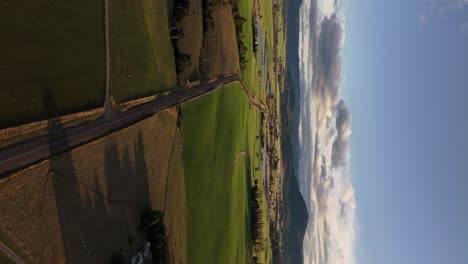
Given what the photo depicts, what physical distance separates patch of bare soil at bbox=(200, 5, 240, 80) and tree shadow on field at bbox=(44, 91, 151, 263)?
5580cm

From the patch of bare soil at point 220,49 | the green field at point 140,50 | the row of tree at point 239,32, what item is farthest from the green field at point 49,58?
the row of tree at point 239,32

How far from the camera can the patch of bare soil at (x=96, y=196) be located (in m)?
50.3

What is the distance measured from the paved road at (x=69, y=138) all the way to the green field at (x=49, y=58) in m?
3.20

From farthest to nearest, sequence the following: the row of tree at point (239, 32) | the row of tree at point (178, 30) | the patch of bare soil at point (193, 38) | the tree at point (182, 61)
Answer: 1. the row of tree at point (239, 32)
2. the patch of bare soil at point (193, 38)
3. the tree at point (182, 61)
4. the row of tree at point (178, 30)

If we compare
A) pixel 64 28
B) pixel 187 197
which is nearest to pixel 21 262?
pixel 64 28

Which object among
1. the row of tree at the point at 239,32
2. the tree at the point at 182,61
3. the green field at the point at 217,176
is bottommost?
the green field at the point at 217,176

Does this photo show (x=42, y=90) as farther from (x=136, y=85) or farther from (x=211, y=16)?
(x=211, y=16)

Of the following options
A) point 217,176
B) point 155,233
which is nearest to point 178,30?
point 217,176

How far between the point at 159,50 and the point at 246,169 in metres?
102

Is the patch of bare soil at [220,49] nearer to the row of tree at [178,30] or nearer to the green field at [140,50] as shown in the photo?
the row of tree at [178,30]

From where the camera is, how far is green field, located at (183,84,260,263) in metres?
107

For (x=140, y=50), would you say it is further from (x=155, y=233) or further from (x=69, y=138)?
(x=155, y=233)

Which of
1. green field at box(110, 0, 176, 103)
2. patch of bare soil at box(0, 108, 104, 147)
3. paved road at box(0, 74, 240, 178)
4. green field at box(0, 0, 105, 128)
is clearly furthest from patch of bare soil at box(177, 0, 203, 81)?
patch of bare soil at box(0, 108, 104, 147)

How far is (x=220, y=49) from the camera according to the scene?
14425cm
